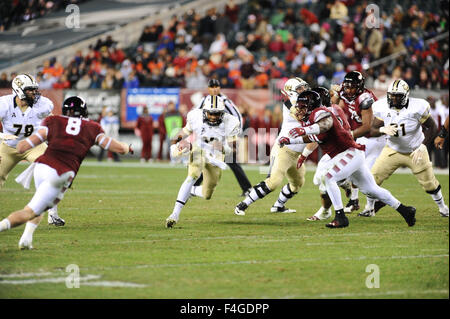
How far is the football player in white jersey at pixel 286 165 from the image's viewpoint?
10789 millimetres

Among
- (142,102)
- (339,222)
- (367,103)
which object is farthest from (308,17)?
(339,222)

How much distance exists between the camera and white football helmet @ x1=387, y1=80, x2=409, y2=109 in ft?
34.5

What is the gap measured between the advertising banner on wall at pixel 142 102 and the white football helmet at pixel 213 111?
1367cm

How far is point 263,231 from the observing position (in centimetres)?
948

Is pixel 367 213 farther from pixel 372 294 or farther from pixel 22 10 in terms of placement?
pixel 22 10

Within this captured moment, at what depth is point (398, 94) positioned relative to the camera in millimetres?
10531

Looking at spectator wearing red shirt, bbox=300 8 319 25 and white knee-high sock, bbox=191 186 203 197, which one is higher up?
spectator wearing red shirt, bbox=300 8 319 25

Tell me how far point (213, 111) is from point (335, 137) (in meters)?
1.51

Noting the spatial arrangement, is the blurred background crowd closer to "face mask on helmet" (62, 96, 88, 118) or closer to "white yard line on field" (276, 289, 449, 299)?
"face mask on helmet" (62, 96, 88, 118)

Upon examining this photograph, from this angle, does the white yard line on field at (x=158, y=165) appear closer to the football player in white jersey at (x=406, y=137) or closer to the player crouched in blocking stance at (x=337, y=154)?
the football player in white jersey at (x=406, y=137)

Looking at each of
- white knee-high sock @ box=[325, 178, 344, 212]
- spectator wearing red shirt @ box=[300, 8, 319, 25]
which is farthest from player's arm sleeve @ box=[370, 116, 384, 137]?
spectator wearing red shirt @ box=[300, 8, 319, 25]

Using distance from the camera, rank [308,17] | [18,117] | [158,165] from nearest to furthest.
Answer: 1. [18,117]
2. [158,165]
3. [308,17]

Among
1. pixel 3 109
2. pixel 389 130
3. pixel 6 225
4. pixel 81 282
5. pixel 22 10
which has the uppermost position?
pixel 22 10

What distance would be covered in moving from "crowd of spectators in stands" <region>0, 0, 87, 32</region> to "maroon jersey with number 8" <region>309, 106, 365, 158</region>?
830 inches
